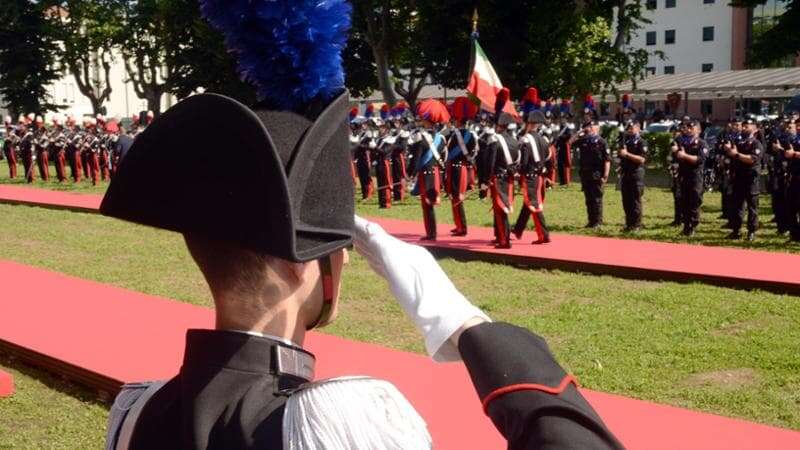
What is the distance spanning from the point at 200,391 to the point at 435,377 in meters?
4.72

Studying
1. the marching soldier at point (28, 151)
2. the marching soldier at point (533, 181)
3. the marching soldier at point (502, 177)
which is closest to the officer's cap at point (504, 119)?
the marching soldier at point (502, 177)

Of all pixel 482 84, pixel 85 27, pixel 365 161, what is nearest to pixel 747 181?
pixel 482 84

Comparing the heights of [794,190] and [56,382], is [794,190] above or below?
above

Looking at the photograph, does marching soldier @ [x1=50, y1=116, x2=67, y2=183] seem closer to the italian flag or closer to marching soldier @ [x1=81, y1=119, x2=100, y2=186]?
marching soldier @ [x1=81, y1=119, x2=100, y2=186]

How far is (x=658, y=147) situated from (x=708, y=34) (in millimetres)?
49114

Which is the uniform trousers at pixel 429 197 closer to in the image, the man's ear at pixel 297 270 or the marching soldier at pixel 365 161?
the marching soldier at pixel 365 161

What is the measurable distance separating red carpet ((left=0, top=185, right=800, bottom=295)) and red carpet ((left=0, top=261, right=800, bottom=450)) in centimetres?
532

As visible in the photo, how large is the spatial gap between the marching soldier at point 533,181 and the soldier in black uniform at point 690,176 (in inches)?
101

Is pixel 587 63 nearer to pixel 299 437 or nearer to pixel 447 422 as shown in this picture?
pixel 447 422

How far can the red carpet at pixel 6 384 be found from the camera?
7.03 meters

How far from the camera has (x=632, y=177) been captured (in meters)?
15.9

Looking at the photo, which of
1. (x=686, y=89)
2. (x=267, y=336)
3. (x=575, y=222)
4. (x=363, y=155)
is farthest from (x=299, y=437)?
(x=686, y=89)

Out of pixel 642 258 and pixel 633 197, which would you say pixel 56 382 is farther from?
pixel 633 197

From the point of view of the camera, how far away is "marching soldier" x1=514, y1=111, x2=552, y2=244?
547 inches
